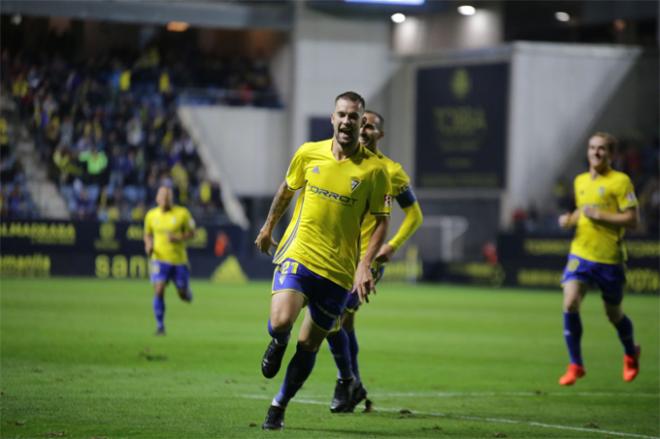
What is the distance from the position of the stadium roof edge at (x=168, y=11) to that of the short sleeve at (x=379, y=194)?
117 feet

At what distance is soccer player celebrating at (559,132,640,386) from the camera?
1465 cm

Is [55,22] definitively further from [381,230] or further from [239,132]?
[381,230]

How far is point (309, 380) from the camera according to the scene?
591 inches

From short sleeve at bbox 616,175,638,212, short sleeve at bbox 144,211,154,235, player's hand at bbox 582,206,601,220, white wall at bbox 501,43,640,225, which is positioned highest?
white wall at bbox 501,43,640,225

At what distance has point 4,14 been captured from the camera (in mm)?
44000

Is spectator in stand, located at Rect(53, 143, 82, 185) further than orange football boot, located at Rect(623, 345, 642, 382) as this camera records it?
Yes

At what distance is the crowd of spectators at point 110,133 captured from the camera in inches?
1646

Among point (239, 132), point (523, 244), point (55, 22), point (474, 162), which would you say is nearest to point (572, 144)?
point (474, 162)

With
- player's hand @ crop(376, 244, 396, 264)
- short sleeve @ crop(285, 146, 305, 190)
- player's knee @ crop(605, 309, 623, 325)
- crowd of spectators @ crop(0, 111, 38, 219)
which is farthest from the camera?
crowd of spectators @ crop(0, 111, 38, 219)

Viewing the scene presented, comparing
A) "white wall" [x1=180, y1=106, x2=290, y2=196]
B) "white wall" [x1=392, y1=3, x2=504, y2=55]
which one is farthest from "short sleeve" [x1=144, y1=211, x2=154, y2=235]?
"white wall" [x1=392, y1=3, x2=504, y2=55]

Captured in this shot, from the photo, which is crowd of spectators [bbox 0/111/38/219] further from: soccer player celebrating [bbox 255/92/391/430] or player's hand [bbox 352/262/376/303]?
player's hand [bbox 352/262/376/303]

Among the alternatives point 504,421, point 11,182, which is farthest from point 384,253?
point 11,182

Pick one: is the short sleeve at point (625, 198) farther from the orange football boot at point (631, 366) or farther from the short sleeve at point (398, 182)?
the short sleeve at point (398, 182)

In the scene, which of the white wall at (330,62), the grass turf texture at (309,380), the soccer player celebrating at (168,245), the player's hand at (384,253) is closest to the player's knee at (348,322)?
the grass turf texture at (309,380)
